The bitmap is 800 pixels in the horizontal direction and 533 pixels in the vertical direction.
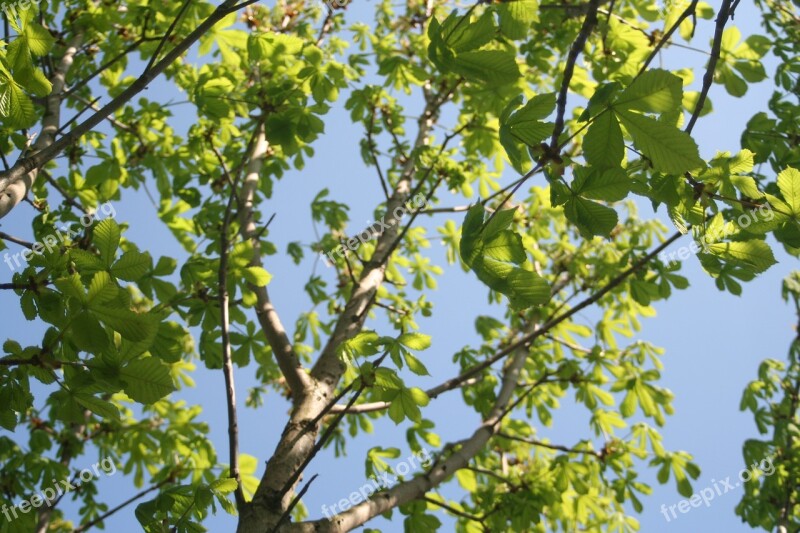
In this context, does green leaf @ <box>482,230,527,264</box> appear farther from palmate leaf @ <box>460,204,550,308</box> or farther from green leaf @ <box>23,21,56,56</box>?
green leaf @ <box>23,21,56,56</box>


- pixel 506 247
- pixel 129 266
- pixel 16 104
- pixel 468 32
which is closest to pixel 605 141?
pixel 506 247

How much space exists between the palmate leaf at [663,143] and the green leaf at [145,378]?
44.6 inches

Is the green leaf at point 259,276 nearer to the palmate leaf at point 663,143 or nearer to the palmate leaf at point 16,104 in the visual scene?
the palmate leaf at point 16,104

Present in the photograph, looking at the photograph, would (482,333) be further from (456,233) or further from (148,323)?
(148,323)

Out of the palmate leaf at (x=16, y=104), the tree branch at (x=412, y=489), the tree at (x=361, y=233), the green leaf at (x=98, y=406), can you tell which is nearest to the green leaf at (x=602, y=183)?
the tree at (x=361, y=233)

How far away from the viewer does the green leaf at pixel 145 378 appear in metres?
1.44

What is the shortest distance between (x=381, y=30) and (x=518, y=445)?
3.59 metres

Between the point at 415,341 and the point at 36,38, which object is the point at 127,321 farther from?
the point at 415,341

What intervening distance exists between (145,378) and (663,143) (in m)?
1.22

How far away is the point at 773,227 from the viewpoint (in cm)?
147

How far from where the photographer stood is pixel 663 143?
1.27 meters

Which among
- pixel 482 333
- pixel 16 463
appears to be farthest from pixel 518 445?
pixel 16 463

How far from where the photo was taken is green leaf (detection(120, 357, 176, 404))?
1.44 meters

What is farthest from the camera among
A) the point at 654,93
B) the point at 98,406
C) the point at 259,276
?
the point at 259,276
